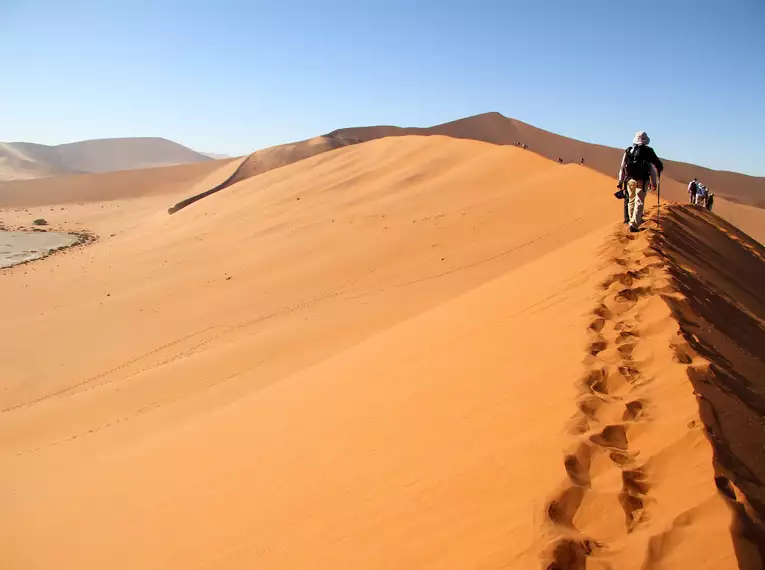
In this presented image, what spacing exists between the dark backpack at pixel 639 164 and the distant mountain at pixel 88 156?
82.0 m

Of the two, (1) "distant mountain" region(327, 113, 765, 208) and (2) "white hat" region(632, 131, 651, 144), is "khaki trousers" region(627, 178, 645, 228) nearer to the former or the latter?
(2) "white hat" region(632, 131, 651, 144)

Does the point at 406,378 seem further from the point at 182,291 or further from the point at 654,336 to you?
the point at 182,291

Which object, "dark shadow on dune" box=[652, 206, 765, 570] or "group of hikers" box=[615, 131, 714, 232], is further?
"group of hikers" box=[615, 131, 714, 232]

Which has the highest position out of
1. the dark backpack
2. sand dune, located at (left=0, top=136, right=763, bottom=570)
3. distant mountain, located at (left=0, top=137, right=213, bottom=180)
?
distant mountain, located at (left=0, top=137, right=213, bottom=180)

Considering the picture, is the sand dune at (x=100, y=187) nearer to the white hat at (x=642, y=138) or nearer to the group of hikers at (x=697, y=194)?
the group of hikers at (x=697, y=194)

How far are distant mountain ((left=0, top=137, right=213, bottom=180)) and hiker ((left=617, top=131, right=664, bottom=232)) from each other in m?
82.0

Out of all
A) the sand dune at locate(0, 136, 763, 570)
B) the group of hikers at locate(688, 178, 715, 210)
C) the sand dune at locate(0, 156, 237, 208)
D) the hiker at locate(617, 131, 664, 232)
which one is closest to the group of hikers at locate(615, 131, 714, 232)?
the hiker at locate(617, 131, 664, 232)

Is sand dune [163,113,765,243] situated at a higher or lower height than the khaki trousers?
higher

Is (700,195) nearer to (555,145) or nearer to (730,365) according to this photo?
(730,365)

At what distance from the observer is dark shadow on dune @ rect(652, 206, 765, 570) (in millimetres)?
2051

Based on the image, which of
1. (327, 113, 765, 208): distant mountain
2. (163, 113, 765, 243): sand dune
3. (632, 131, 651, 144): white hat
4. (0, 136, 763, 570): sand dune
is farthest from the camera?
(327, 113, 765, 208): distant mountain

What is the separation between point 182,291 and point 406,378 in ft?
30.1

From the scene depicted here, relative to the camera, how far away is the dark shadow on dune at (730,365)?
2.05 m

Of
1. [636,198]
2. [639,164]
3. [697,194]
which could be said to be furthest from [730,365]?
[697,194]
